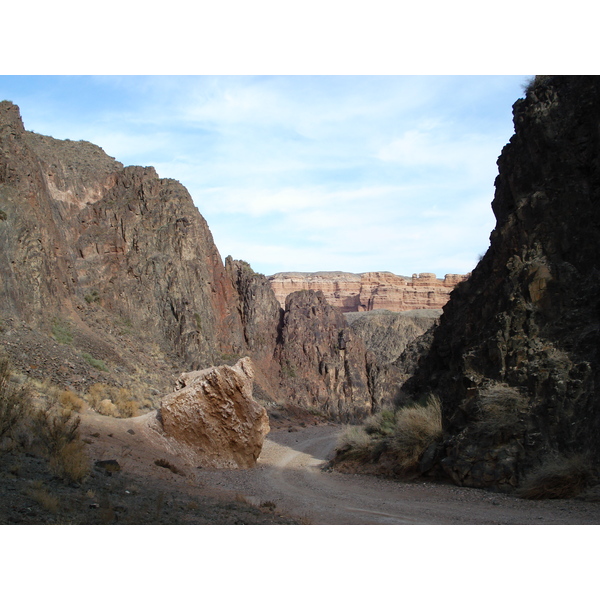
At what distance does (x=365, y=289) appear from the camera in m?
147

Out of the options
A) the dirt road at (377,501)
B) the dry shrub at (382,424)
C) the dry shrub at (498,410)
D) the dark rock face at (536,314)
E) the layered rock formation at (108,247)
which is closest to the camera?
the dirt road at (377,501)

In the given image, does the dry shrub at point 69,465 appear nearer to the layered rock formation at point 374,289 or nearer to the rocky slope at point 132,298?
the rocky slope at point 132,298

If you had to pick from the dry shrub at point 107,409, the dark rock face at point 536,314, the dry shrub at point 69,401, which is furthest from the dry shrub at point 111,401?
the dark rock face at point 536,314

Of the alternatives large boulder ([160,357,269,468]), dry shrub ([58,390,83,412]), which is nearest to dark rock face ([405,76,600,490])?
large boulder ([160,357,269,468])

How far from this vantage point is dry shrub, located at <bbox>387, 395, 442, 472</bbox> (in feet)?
52.2

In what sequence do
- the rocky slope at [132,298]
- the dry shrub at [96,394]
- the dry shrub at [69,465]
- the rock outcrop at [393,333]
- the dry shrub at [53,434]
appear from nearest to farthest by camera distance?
1. the dry shrub at [69,465]
2. the dry shrub at [53,434]
3. the dry shrub at [96,394]
4. the rocky slope at [132,298]
5. the rock outcrop at [393,333]

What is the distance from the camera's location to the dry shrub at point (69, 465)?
8.79m

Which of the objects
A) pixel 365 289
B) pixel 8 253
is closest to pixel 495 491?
pixel 8 253

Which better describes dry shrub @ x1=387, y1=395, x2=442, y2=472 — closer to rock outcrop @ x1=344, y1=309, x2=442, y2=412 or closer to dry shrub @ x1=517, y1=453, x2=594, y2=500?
dry shrub @ x1=517, y1=453, x2=594, y2=500

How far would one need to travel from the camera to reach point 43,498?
281 inches

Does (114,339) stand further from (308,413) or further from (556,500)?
(556,500)

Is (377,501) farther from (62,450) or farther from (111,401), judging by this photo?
(111,401)

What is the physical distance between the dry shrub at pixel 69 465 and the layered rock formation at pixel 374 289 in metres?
122

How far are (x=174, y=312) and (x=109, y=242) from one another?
7.04 meters
